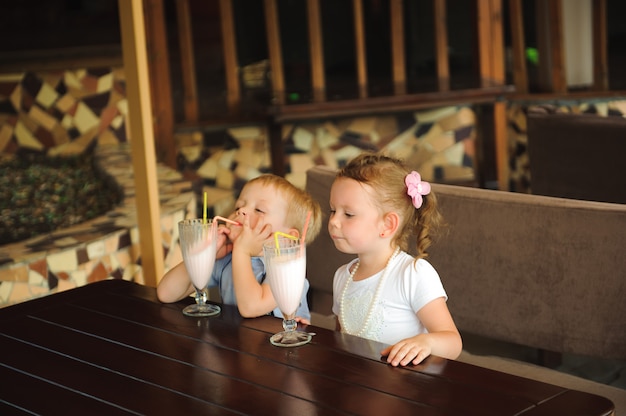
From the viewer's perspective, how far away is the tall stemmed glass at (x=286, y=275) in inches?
71.3

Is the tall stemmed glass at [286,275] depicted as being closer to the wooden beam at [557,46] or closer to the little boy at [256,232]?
the little boy at [256,232]

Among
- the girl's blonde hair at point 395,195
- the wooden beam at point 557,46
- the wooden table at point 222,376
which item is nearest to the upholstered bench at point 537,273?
the girl's blonde hair at point 395,195

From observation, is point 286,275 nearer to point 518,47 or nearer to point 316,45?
point 316,45

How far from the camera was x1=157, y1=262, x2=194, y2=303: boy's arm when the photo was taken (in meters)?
2.16

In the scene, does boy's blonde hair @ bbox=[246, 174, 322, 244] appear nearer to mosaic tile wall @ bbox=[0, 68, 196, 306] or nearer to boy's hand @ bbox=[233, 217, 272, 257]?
boy's hand @ bbox=[233, 217, 272, 257]

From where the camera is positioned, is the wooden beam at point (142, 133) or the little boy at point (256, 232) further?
the wooden beam at point (142, 133)

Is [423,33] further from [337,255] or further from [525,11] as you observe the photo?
[337,255]

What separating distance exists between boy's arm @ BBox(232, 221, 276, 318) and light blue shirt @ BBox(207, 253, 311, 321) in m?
0.11

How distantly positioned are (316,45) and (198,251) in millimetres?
3577

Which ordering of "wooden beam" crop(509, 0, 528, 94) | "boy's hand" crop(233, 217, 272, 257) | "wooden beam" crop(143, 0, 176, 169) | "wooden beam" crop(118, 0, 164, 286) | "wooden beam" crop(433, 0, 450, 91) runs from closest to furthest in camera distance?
"boy's hand" crop(233, 217, 272, 257), "wooden beam" crop(118, 0, 164, 286), "wooden beam" crop(143, 0, 176, 169), "wooden beam" crop(433, 0, 450, 91), "wooden beam" crop(509, 0, 528, 94)

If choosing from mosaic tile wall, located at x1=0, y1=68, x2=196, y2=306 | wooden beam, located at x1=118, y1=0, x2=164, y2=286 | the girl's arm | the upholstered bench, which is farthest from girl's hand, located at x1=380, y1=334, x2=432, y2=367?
mosaic tile wall, located at x1=0, y1=68, x2=196, y2=306

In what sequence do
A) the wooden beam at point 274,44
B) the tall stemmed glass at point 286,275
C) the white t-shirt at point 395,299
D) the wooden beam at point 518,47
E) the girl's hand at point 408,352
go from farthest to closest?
the wooden beam at point 518,47 → the wooden beam at point 274,44 → the white t-shirt at point 395,299 → the tall stemmed glass at point 286,275 → the girl's hand at point 408,352

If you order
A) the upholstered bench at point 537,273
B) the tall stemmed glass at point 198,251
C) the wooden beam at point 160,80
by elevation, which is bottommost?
the upholstered bench at point 537,273

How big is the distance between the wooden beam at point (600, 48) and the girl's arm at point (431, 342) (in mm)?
4167
